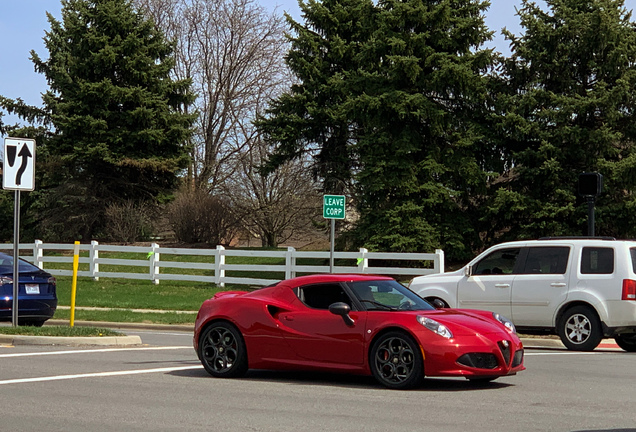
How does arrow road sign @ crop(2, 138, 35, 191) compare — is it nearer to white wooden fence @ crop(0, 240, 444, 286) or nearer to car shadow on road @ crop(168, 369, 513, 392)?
car shadow on road @ crop(168, 369, 513, 392)

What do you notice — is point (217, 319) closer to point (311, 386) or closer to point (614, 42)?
point (311, 386)

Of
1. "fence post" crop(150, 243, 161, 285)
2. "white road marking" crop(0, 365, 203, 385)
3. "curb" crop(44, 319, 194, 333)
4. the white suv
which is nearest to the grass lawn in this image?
"white road marking" crop(0, 365, 203, 385)

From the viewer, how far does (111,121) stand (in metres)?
45.9

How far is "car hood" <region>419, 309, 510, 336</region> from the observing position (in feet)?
33.6

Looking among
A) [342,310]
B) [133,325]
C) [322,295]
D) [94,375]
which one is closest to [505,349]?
[342,310]

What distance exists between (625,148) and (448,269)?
24.3 feet

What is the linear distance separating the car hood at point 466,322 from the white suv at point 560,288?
4864mm

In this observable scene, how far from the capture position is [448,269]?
34.2 meters

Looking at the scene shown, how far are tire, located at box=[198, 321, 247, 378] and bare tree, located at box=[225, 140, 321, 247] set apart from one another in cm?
3765

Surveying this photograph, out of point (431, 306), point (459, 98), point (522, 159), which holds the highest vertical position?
point (459, 98)

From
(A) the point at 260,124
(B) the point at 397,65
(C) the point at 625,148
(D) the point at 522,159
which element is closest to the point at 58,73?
A: (A) the point at 260,124

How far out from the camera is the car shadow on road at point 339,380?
34.8 feet

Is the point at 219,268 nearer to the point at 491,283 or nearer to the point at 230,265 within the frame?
the point at 230,265

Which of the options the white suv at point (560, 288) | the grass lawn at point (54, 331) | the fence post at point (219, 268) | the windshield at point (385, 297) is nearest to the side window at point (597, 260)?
the white suv at point (560, 288)
